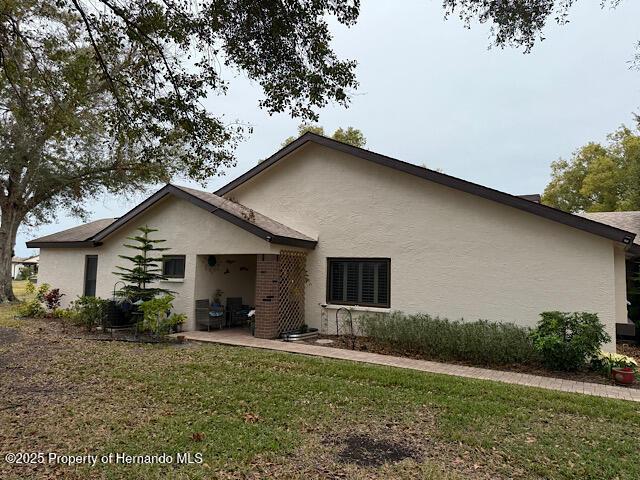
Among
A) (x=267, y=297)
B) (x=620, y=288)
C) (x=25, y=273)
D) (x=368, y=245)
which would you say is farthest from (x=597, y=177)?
(x=25, y=273)

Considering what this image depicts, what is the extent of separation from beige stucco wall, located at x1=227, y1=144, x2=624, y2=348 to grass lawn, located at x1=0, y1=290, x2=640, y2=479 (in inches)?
133

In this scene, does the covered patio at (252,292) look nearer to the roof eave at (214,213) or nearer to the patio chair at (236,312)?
the patio chair at (236,312)

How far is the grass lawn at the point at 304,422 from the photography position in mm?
4105

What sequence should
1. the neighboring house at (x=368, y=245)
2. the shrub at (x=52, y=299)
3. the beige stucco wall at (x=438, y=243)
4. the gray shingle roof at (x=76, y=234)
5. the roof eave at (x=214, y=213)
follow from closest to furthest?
the beige stucco wall at (x=438, y=243) → the neighboring house at (x=368, y=245) → the roof eave at (x=214, y=213) → the shrub at (x=52, y=299) → the gray shingle roof at (x=76, y=234)

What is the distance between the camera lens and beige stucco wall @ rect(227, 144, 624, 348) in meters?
9.30

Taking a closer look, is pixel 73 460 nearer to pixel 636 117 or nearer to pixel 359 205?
pixel 359 205

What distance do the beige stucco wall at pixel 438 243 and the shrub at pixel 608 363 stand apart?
785mm

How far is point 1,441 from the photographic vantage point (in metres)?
4.55

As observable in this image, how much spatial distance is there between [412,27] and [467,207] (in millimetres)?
4711

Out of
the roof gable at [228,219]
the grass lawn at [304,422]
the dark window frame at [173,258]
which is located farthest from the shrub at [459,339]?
the dark window frame at [173,258]

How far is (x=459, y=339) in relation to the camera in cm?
913

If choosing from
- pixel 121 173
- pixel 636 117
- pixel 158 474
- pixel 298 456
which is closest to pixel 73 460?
pixel 158 474

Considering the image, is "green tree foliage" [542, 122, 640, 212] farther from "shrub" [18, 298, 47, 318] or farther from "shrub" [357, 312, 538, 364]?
"shrub" [18, 298, 47, 318]

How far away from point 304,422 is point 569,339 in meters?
5.96
